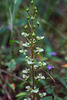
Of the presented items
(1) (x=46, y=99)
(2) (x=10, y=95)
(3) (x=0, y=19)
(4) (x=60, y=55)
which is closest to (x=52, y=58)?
(4) (x=60, y=55)

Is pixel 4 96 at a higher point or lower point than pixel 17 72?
lower

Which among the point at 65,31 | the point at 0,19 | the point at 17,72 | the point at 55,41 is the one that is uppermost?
the point at 0,19

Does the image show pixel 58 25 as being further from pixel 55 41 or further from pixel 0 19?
pixel 0 19

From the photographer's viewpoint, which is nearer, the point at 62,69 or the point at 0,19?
the point at 62,69

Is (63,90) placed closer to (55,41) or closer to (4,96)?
(4,96)

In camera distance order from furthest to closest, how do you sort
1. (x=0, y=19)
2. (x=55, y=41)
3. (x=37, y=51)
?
(x=0, y=19)
(x=55, y=41)
(x=37, y=51)

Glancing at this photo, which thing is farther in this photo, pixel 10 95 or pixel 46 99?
pixel 10 95

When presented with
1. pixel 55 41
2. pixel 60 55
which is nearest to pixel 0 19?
pixel 55 41

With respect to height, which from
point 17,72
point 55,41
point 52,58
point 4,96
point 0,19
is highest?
point 0,19

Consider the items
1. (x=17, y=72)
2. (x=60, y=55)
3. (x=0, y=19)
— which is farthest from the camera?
(x=0, y=19)
